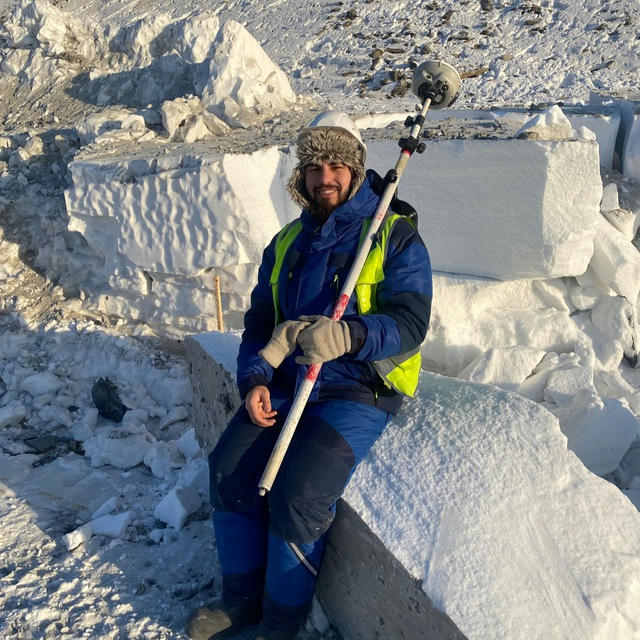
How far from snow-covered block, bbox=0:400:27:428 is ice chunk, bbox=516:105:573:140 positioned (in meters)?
3.89

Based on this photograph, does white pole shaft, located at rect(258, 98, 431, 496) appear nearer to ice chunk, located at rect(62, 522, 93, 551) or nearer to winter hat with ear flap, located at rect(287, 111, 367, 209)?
winter hat with ear flap, located at rect(287, 111, 367, 209)

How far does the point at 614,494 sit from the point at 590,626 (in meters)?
0.47

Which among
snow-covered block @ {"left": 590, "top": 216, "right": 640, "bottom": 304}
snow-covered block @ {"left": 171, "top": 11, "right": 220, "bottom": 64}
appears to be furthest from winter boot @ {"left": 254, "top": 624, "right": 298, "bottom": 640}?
snow-covered block @ {"left": 171, "top": 11, "right": 220, "bottom": 64}

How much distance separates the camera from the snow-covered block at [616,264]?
479 centimetres

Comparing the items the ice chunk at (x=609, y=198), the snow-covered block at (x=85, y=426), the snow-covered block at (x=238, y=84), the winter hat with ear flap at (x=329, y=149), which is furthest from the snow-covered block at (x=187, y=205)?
the winter hat with ear flap at (x=329, y=149)

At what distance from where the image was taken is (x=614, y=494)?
225 cm

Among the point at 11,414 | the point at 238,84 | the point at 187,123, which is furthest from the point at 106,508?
the point at 238,84

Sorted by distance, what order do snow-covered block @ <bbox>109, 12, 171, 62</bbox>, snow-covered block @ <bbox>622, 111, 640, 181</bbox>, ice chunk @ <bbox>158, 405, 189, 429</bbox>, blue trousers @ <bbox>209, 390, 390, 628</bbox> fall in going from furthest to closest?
snow-covered block @ <bbox>109, 12, 171, 62</bbox> < snow-covered block @ <bbox>622, 111, 640, 181</bbox> < ice chunk @ <bbox>158, 405, 189, 429</bbox> < blue trousers @ <bbox>209, 390, 390, 628</bbox>

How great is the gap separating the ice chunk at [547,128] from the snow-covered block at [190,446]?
9.34 ft

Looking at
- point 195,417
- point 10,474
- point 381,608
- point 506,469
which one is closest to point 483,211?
point 195,417

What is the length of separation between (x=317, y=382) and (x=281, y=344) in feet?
0.72

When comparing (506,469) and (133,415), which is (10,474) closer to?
(133,415)

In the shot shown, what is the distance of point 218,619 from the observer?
242cm

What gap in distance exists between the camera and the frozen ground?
2896mm
